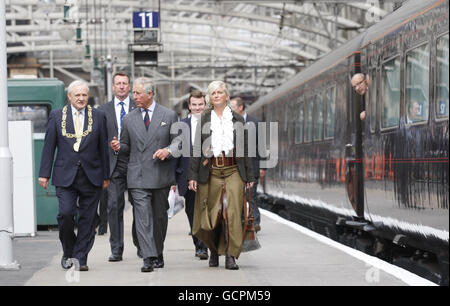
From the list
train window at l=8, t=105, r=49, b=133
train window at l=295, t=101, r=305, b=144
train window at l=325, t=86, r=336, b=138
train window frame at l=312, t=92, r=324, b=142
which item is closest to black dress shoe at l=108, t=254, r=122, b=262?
train window at l=8, t=105, r=49, b=133

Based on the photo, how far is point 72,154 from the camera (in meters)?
9.74

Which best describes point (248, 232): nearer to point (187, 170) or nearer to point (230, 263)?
point (230, 263)

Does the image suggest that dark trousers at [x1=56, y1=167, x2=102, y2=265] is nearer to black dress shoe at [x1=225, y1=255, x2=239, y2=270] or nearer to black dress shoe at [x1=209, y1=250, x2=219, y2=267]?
black dress shoe at [x1=209, y1=250, x2=219, y2=267]

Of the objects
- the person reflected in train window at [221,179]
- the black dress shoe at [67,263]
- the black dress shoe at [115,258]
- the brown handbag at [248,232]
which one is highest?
the person reflected in train window at [221,179]

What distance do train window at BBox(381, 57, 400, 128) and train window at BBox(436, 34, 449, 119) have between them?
187 centimetres

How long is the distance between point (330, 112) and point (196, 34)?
3697 cm

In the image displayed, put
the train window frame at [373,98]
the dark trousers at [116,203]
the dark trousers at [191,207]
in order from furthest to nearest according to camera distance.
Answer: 1. the train window frame at [373,98]
2. the dark trousers at [191,207]
3. the dark trousers at [116,203]

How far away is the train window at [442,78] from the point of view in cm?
951

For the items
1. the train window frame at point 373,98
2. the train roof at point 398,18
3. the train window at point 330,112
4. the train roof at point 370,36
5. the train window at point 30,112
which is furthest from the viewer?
the train window at point 330,112

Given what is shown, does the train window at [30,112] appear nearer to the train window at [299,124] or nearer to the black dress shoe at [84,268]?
the train window at [299,124]

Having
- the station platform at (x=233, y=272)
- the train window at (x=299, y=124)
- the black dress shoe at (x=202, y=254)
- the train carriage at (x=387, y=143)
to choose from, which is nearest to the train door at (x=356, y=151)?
the train carriage at (x=387, y=143)

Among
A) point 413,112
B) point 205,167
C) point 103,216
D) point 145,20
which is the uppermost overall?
point 145,20

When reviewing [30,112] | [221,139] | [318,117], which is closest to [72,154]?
[221,139]

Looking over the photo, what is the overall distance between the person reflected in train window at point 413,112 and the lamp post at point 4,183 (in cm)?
418
